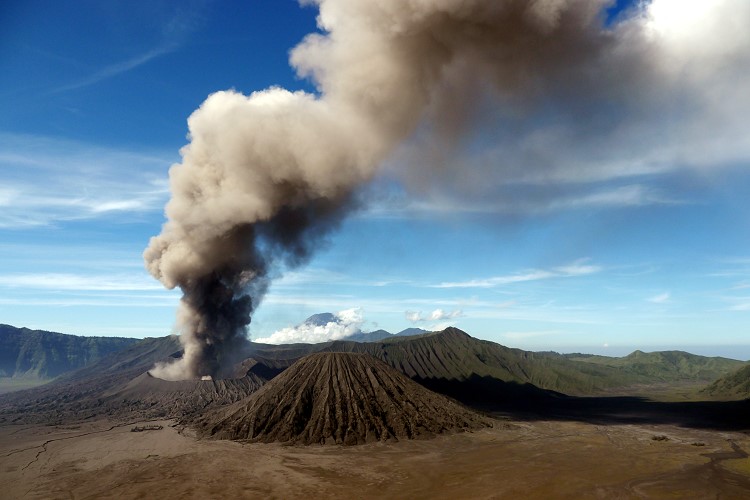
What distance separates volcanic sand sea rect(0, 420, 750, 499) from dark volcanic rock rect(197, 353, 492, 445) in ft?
11.5

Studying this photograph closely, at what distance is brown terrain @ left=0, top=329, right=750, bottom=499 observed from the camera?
44.7 m

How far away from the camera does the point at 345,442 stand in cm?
6200

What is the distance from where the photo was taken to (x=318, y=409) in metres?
70.7

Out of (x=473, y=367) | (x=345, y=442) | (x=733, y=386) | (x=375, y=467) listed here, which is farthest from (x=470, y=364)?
(x=375, y=467)

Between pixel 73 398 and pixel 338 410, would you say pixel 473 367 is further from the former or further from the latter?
pixel 73 398

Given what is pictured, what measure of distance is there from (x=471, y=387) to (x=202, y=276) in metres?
83.0

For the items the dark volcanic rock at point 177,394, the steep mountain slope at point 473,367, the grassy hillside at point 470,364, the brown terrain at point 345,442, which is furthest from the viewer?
the grassy hillside at point 470,364

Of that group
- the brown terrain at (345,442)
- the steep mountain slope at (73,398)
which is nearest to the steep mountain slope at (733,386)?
the brown terrain at (345,442)

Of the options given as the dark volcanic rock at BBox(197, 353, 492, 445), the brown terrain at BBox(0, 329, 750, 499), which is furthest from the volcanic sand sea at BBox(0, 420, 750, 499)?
the dark volcanic rock at BBox(197, 353, 492, 445)

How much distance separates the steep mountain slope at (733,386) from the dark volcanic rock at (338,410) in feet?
324

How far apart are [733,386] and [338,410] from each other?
13340cm

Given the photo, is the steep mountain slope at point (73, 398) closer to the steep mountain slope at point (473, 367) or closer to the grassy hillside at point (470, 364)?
the steep mountain slope at point (473, 367)

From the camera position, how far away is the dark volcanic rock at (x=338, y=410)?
65062mm

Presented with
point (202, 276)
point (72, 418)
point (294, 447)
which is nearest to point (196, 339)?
point (202, 276)
